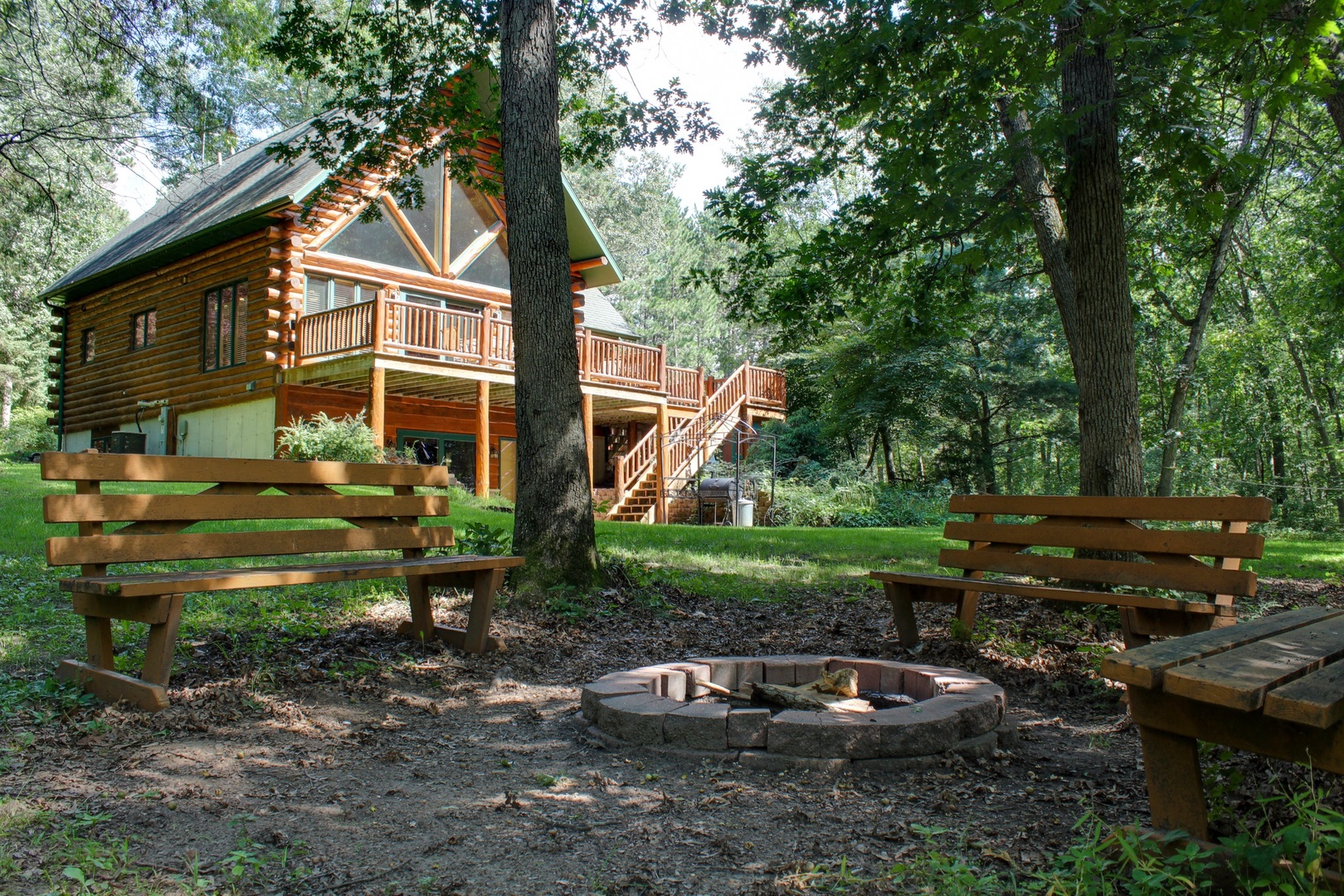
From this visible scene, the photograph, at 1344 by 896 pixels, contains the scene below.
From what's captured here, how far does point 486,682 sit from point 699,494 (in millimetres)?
14254

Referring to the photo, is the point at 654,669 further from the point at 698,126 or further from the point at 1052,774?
the point at 698,126

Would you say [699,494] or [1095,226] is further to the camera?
[699,494]

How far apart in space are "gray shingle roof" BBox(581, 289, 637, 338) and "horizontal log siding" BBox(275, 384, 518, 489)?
3.28 meters

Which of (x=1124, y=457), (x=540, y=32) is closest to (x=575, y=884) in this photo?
(x=1124, y=457)

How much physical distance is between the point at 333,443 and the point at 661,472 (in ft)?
25.1

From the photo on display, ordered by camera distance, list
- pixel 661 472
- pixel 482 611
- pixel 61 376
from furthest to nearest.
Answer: pixel 61 376
pixel 661 472
pixel 482 611

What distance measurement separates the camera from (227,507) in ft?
13.9

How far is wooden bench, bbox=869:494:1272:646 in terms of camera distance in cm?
420

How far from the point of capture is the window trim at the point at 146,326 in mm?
19375

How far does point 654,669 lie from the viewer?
13.9 feet

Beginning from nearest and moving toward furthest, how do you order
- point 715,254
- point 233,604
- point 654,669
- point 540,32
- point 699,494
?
point 654,669
point 233,604
point 540,32
point 699,494
point 715,254

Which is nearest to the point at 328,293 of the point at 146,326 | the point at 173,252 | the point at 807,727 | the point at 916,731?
the point at 173,252

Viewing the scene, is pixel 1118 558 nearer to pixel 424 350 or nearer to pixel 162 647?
pixel 162 647

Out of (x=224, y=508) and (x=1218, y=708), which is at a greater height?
(x=224, y=508)
